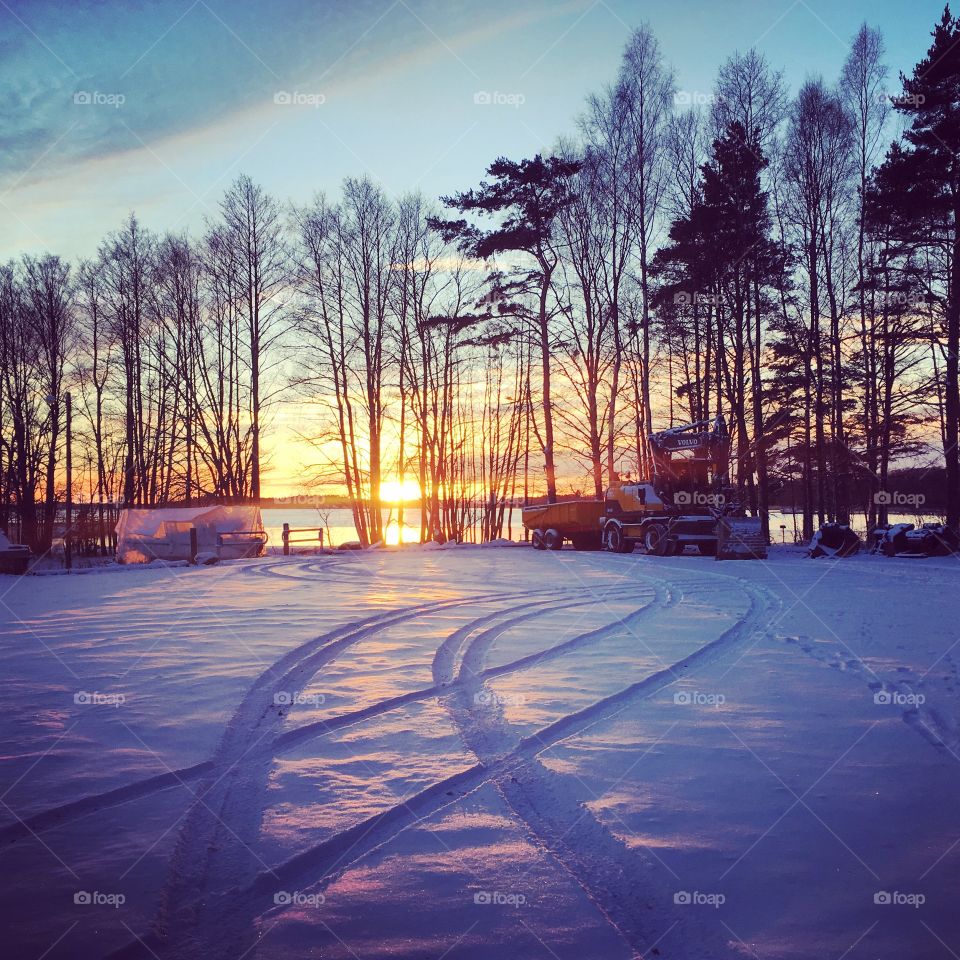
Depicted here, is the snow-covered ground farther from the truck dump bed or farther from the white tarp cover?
the white tarp cover

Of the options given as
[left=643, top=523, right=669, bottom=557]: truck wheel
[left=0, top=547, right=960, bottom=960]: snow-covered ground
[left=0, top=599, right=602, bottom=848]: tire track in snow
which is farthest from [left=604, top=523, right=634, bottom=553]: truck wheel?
[left=0, top=599, right=602, bottom=848]: tire track in snow

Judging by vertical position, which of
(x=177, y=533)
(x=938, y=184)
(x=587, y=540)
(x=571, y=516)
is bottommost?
(x=587, y=540)

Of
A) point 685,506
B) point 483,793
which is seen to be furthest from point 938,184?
point 483,793

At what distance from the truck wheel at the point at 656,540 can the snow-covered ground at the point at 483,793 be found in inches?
461

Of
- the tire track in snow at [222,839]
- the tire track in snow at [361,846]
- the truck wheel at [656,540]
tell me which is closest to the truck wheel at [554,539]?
the truck wheel at [656,540]

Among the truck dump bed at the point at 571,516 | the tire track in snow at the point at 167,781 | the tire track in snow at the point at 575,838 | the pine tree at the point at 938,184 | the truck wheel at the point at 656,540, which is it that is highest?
the pine tree at the point at 938,184

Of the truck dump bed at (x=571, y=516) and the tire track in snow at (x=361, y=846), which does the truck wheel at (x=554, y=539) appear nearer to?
the truck dump bed at (x=571, y=516)

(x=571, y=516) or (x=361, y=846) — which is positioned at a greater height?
(x=571, y=516)

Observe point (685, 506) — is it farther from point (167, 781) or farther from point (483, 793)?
point (167, 781)

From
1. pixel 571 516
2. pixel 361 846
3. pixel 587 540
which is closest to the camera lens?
pixel 361 846

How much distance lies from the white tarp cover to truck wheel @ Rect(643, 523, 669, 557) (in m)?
13.1

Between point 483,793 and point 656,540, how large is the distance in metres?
17.1

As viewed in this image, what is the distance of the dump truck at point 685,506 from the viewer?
1852 centimetres

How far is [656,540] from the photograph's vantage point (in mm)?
20078
